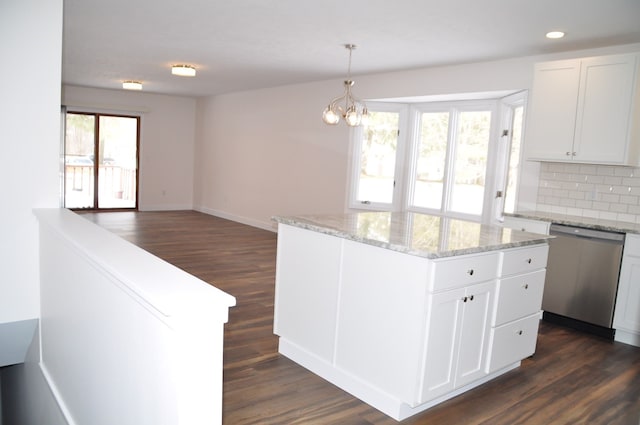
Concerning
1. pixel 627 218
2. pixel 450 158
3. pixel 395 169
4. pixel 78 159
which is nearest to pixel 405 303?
pixel 627 218

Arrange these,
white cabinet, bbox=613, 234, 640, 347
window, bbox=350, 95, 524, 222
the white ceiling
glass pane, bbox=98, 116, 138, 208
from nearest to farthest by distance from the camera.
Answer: the white ceiling
white cabinet, bbox=613, 234, 640, 347
window, bbox=350, 95, 524, 222
glass pane, bbox=98, 116, 138, 208

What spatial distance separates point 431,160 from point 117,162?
6.85 meters

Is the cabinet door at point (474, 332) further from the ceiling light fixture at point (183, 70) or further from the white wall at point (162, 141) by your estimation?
the white wall at point (162, 141)

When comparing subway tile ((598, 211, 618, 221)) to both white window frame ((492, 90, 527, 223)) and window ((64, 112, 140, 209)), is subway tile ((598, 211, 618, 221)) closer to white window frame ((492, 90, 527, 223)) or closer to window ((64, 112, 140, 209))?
white window frame ((492, 90, 527, 223))

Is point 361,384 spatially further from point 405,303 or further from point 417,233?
point 417,233

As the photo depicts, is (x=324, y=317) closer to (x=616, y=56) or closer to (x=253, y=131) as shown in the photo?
(x=616, y=56)

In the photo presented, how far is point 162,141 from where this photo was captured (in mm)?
10602

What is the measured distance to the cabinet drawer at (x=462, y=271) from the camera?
242cm

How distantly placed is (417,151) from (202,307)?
5598mm

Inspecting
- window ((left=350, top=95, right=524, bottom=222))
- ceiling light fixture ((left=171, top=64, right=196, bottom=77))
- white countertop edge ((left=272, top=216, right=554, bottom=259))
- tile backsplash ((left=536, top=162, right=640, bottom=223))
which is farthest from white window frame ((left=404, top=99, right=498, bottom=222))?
ceiling light fixture ((left=171, top=64, right=196, bottom=77))

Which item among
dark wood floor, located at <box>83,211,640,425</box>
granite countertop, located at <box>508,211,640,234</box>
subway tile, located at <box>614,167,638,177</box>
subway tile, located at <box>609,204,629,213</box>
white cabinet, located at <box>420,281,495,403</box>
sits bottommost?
dark wood floor, located at <box>83,211,640,425</box>

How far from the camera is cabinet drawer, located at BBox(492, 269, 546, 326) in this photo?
290 cm

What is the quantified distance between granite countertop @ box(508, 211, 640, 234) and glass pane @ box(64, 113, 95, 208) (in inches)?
332

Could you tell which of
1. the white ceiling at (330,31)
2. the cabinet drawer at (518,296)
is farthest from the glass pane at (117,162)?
the cabinet drawer at (518,296)
